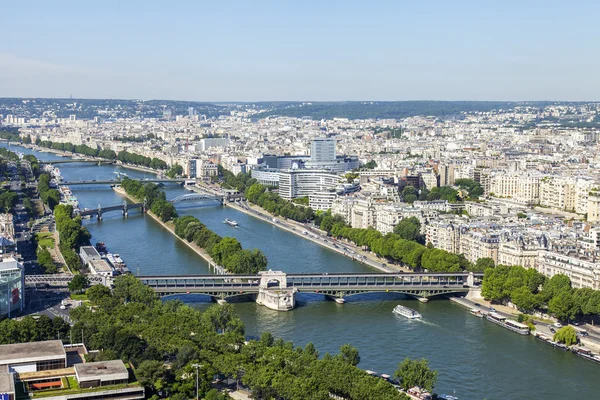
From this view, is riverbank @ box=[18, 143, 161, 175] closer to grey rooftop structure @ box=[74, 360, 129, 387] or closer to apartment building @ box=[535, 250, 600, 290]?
apartment building @ box=[535, 250, 600, 290]

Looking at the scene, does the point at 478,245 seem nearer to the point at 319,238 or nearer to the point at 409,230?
the point at 409,230

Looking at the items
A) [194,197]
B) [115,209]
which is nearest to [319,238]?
[115,209]

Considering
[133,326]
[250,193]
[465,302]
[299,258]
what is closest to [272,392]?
[133,326]

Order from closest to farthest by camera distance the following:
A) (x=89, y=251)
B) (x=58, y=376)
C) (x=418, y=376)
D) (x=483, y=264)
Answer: (x=58, y=376)
(x=418, y=376)
(x=483, y=264)
(x=89, y=251)

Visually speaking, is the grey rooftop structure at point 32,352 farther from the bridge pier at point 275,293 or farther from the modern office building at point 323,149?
the modern office building at point 323,149

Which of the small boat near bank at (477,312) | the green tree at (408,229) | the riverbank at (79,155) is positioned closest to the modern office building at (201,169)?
the riverbank at (79,155)

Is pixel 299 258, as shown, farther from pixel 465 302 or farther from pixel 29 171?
pixel 29 171
